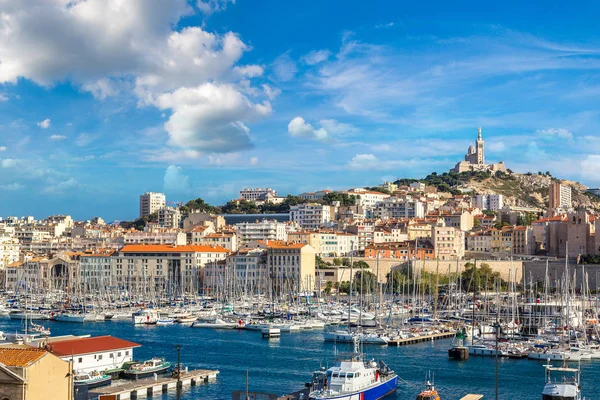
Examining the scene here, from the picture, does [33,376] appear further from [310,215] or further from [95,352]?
[310,215]

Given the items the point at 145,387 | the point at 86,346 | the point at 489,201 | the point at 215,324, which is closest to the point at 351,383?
the point at 145,387

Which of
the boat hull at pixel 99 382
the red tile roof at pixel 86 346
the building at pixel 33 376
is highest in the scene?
the building at pixel 33 376

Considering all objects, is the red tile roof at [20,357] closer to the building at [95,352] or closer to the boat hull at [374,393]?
the boat hull at [374,393]

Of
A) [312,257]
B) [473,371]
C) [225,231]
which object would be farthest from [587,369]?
[225,231]

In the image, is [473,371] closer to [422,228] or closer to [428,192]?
[422,228]

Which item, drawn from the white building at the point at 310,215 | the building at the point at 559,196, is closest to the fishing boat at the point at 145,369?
the white building at the point at 310,215
